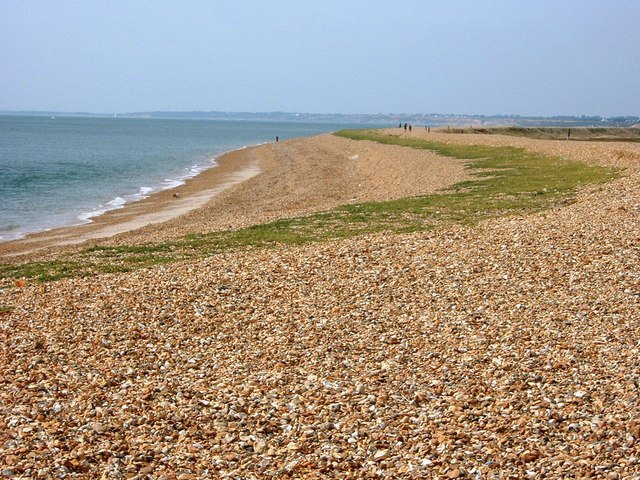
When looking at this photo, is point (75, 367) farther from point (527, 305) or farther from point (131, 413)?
point (527, 305)

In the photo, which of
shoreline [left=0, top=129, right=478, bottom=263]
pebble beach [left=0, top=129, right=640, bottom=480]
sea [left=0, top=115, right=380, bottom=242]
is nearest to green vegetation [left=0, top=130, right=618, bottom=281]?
pebble beach [left=0, top=129, right=640, bottom=480]

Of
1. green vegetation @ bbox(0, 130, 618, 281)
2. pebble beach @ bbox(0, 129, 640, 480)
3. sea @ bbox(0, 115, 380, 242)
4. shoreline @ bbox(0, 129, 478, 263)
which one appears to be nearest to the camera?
pebble beach @ bbox(0, 129, 640, 480)

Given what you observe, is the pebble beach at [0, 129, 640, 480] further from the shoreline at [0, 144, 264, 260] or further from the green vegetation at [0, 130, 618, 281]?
the shoreline at [0, 144, 264, 260]

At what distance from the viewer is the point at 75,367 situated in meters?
9.41

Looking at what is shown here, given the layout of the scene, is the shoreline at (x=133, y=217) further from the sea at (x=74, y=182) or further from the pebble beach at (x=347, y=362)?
the pebble beach at (x=347, y=362)

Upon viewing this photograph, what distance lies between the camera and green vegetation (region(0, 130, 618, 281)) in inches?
649

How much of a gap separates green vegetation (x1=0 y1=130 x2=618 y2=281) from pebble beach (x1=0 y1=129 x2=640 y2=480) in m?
1.47

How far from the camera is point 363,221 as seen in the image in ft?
64.1

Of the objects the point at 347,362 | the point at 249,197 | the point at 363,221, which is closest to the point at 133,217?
the point at 249,197

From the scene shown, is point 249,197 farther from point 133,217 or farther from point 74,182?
point 74,182

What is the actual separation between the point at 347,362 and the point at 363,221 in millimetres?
10645

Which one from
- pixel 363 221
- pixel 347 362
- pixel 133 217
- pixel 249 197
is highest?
pixel 363 221

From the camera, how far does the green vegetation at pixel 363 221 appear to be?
1648 cm

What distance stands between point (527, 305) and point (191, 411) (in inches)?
210
